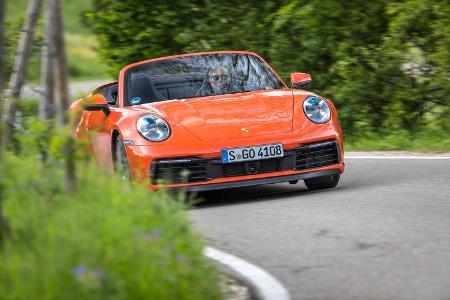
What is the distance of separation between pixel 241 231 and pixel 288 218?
0.53 metres

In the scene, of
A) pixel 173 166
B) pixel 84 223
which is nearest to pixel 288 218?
pixel 173 166

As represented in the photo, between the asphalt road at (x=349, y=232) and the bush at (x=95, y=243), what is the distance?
0.79 m

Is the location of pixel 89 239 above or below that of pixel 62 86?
below

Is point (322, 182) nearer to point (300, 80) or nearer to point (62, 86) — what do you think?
point (300, 80)

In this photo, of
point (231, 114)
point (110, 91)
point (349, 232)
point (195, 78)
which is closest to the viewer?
point (349, 232)

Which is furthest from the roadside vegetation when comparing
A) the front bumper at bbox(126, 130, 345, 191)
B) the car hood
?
the car hood

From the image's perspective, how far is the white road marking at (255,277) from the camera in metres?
5.69

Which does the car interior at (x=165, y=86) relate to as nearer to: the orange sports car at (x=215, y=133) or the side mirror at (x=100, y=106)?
the orange sports car at (x=215, y=133)

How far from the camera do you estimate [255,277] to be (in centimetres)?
612

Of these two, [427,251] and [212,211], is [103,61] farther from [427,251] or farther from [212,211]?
[427,251]

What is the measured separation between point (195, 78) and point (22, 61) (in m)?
2.71

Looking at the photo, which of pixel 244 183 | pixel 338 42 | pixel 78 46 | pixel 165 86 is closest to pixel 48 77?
pixel 244 183

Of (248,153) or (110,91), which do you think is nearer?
(248,153)

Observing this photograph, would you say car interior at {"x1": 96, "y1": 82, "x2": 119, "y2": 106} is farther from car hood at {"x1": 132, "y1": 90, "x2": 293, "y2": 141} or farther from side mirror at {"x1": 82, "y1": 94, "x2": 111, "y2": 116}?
car hood at {"x1": 132, "y1": 90, "x2": 293, "y2": 141}
